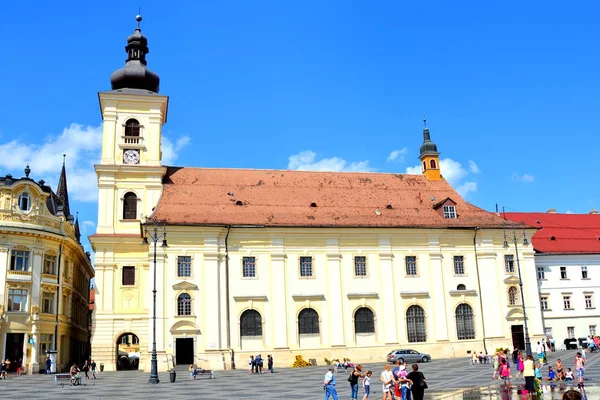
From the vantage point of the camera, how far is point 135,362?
55531 millimetres

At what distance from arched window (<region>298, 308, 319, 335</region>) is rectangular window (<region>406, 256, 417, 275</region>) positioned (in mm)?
8526

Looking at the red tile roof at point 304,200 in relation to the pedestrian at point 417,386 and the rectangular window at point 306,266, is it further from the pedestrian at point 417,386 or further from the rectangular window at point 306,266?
the pedestrian at point 417,386

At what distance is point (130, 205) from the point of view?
163 feet

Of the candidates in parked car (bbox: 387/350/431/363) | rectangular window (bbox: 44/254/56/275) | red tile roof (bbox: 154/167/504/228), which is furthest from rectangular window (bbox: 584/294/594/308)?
rectangular window (bbox: 44/254/56/275)

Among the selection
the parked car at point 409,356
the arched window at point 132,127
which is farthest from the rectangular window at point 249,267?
the arched window at point 132,127

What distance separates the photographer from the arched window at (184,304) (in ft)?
148

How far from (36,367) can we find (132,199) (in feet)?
47.1

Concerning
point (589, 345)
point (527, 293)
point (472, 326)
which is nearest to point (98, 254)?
point (472, 326)

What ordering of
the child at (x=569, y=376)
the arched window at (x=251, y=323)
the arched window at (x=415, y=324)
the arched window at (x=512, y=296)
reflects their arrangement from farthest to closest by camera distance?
1. the arched window at (x=512, y=296)
2. the arched window at (x=415, y=324)
3. the arched window at (x=251, y=323)
4. the child at (x=569, y=376)

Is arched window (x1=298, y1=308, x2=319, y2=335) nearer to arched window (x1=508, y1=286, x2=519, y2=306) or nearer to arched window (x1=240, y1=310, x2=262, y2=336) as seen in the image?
arched window (x1=240, y1=310, x2=262, y2=336)

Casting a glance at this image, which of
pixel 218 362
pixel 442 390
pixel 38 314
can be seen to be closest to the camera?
pixel 442 390

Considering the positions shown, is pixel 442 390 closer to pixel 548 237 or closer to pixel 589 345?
pixel 589 345

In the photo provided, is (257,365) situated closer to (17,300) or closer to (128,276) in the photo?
(128,276)

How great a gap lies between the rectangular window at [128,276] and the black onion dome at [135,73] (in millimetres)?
15550
